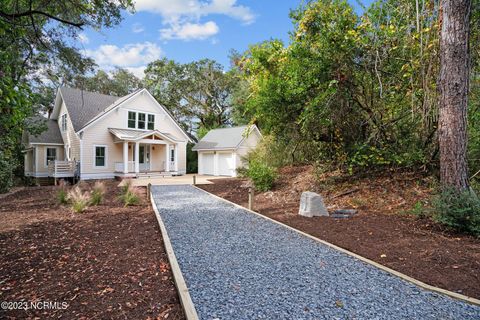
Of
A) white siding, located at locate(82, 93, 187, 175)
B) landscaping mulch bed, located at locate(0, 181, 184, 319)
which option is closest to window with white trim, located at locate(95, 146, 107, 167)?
white siding, located at locate(82, 93, 187, 175)

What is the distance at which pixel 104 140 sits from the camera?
17.6 metres

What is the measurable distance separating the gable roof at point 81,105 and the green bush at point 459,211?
1897 cm

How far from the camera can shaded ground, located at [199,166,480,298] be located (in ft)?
11.8

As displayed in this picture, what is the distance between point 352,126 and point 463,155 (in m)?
3.58

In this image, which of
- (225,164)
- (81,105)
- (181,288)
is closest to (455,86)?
(181,288)


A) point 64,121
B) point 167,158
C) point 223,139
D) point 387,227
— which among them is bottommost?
point 387,227

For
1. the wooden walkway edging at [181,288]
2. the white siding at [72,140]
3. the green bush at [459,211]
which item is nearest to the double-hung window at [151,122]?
the white siding at [72,140]

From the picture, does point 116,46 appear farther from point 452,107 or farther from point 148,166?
point 148,166

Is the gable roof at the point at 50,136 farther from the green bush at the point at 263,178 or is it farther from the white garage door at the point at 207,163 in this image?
the green bush at the point at 263,178

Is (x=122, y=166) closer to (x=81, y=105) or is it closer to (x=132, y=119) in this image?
(x=132, y=119)

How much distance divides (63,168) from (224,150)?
11.4 m

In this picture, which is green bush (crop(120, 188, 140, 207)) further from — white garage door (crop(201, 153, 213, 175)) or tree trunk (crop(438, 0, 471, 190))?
white garage door (crop(201, 153, 213, 175))

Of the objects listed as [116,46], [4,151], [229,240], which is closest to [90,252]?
[229,240]

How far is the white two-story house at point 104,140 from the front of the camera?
55.4ft
